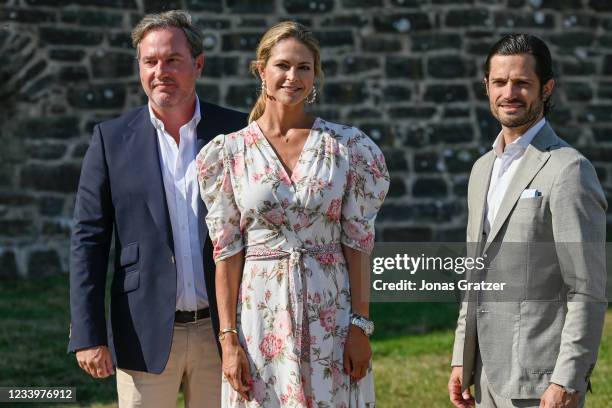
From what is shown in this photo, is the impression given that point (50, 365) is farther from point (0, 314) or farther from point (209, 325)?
point (209, 325)

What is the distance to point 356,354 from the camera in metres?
3.43

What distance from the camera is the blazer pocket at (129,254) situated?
12.7 feet

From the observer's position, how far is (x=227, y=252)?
3479 millimetres

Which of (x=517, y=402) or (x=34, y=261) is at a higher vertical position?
(x=517, y=402)

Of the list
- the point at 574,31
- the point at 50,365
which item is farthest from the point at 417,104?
the point at 50,365

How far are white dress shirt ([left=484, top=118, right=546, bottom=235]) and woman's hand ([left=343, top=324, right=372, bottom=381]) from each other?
512mm

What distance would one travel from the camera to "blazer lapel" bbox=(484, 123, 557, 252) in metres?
3.38

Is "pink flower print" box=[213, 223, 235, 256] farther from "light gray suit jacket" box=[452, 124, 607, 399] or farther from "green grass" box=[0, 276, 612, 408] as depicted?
"green grass" box=[0, 276, 612, 408]

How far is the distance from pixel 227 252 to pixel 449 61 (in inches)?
287

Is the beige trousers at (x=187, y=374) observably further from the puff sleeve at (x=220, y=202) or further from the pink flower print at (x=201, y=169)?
the pink flower print at (x=201, y=169)

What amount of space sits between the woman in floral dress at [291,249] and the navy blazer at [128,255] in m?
0.35

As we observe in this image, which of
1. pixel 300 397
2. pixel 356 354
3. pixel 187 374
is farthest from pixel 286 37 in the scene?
pixel 187 374

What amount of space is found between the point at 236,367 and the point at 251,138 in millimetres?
710

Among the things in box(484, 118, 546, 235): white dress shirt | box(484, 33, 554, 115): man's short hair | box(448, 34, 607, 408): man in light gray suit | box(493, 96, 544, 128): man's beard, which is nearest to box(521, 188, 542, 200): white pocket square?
box(448, 34, 607, 408): man in light gray suit
